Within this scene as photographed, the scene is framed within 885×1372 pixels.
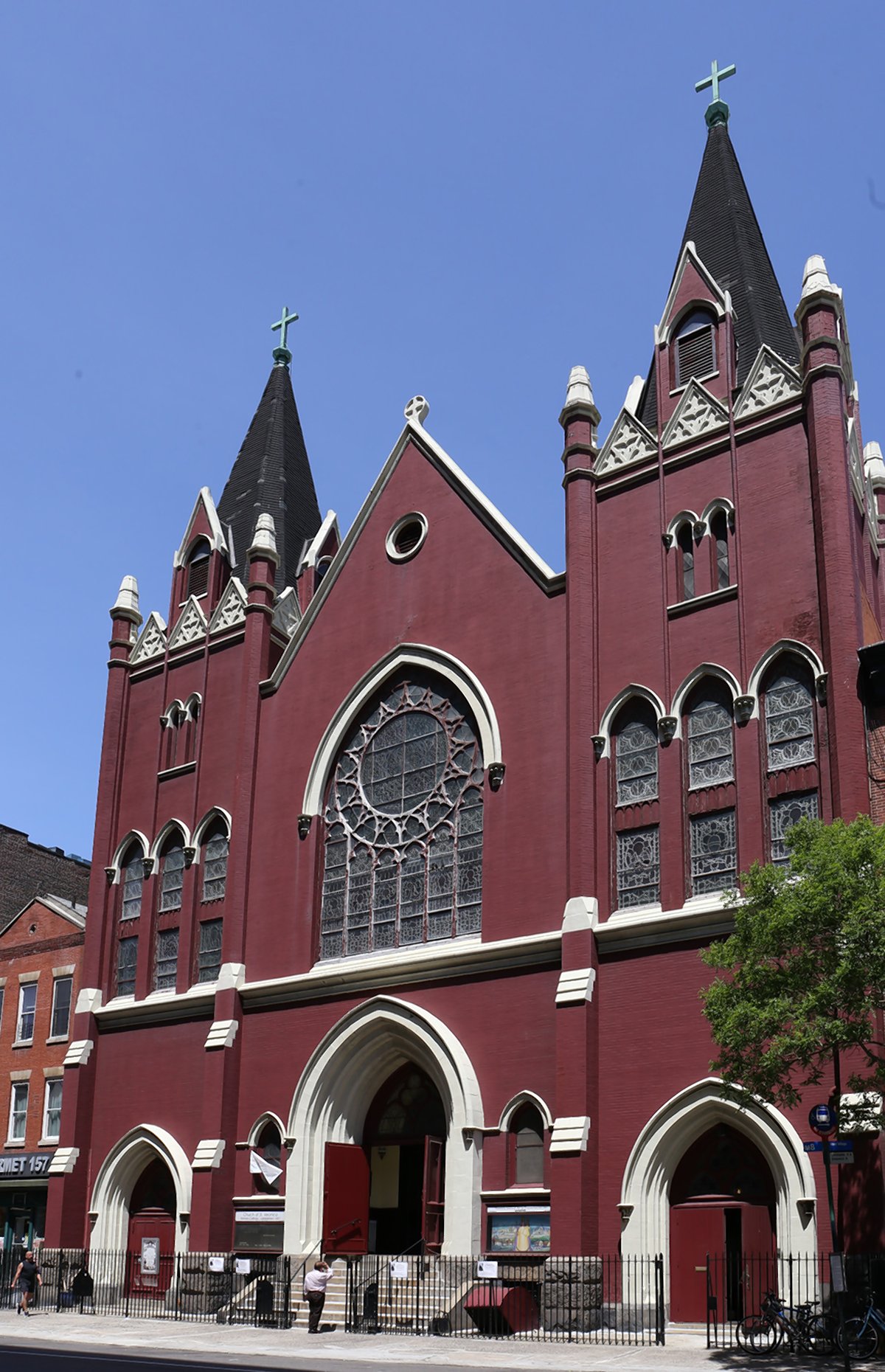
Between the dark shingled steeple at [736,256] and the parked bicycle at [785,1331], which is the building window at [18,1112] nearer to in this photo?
the dark shingled steeple at [736,256]

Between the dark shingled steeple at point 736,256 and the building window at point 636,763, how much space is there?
6930mm

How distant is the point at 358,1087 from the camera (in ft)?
101

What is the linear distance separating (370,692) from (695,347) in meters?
10.4

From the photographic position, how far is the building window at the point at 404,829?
3047 cm

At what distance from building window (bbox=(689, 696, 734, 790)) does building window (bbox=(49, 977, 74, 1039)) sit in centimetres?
2187

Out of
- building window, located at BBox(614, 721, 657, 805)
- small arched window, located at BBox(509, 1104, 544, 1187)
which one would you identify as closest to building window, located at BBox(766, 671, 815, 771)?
building window, located at BBox(614, 721, 657, 805)

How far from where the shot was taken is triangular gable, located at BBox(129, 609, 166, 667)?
3966cm

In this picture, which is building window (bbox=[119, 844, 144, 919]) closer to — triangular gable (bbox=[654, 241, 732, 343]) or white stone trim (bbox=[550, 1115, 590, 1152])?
white stone trim (bbox=[550, 1115, 590, 1152])

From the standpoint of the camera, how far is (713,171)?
120ft

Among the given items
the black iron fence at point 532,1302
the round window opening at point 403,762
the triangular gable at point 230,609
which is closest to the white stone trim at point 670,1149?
the black iron fence at point 532,1302

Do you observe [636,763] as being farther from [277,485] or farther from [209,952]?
[277,485]

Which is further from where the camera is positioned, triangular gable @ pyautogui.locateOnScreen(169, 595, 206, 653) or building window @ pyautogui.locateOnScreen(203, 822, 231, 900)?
triangular gable @ pyautogui.locateOnScreen(169, 595, 206, 653)

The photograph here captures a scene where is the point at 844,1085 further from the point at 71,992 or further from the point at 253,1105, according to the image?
the point at 71,992

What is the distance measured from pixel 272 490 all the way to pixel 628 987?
856 inches
